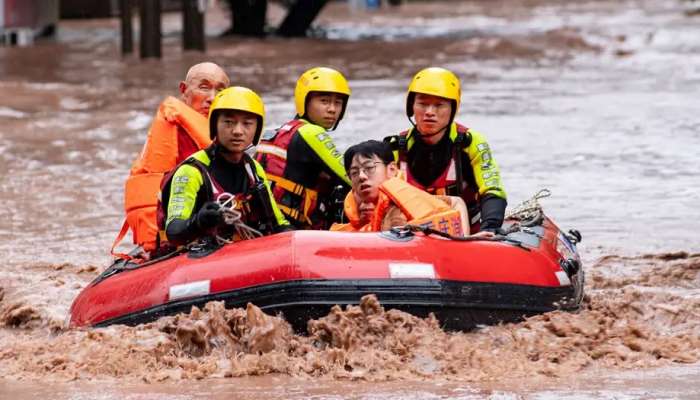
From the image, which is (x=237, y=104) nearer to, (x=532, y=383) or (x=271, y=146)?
(x=271, y=146)

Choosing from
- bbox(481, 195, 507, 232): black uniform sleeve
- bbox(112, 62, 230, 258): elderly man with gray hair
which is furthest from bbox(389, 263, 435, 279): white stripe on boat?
bbox(112, 62, 230, 258): elderly man with gray hair

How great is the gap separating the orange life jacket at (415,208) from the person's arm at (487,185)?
30 centimetres

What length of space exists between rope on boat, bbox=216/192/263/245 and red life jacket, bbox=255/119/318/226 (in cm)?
61

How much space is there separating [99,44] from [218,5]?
51.5 ft

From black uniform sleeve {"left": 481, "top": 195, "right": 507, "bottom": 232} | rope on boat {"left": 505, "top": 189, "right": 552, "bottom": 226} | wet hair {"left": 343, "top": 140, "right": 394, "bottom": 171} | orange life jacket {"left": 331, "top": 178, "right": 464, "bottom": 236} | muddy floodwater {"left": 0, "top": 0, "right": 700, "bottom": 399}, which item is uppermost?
wet hair {"left": 343, "top": 140, "right": 394, "bottom": 171}

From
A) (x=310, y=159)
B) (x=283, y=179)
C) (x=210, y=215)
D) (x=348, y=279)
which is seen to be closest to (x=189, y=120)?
(x=283, y=179)

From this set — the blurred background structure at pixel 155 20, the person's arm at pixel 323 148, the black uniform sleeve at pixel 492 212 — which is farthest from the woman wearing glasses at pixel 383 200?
the blurred background structure at pixel 155 20

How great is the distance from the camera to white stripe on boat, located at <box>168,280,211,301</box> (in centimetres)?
661

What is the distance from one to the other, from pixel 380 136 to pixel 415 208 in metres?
8.36

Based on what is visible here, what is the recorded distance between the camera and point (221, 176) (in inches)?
277

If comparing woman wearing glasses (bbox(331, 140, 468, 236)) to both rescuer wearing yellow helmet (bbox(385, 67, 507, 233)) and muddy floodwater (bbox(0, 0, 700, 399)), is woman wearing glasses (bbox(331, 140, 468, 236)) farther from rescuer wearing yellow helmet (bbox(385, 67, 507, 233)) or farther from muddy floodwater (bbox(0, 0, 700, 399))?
muddy floodwater (bbox(0, 0, 700, 399))

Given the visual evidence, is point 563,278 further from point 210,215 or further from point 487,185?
point 210,215

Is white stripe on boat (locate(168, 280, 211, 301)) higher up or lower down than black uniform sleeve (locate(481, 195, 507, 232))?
lower down

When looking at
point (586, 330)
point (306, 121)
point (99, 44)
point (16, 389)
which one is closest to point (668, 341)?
point (586, 330)
